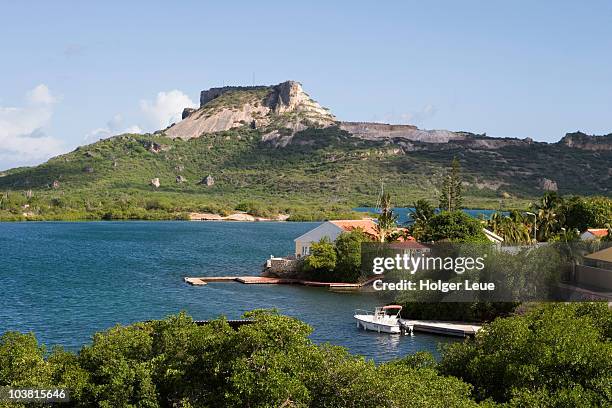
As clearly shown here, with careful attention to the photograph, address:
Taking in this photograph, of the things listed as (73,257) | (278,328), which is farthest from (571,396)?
(73,257)

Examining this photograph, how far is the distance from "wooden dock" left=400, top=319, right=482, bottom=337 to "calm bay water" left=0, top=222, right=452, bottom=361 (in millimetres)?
905

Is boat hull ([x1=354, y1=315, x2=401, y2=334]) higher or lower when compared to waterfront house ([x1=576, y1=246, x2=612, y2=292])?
lower

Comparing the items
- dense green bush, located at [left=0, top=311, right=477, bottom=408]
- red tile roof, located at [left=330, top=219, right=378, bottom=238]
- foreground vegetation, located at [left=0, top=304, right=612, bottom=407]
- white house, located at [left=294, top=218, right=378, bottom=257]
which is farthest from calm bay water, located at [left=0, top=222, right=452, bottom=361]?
dense green bush, located at [left=0, top=311, right=477, bottom=408]

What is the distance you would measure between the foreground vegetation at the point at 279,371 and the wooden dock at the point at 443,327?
1970cm

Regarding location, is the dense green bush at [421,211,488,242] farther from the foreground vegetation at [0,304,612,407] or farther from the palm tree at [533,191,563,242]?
the foreground vegetation at [0,304,612,407]

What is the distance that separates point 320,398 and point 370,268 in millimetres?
51052

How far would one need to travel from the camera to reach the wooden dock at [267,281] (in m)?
71.5

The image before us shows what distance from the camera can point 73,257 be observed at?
9500 centimetres

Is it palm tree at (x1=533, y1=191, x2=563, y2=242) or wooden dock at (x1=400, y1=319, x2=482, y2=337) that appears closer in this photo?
wooden dock at (x1=400, y1=319, x2=482, y2=337)

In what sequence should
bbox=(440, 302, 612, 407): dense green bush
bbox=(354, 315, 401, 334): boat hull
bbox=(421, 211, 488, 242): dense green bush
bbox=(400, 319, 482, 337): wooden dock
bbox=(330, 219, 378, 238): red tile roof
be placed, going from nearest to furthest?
bbox=(440, 302, 612, 407): dense green bush
bbox=(400, 319, 482, 337): wooden dock
bbox=(354, 315, 401, 334): boat hull
bbox=(421, 211, 488, 242): dense green bush
bbox=(330, 219, 378, 238): red tile roof

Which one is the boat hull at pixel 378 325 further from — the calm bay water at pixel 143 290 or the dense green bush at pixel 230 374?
the dense green bush at pixel 230 374

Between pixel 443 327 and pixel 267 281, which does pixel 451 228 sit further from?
pixel 443 327

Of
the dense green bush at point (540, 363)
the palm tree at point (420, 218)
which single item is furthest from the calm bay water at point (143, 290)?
the palm tree at point (420, 218)

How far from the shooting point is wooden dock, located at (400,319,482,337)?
157ft
